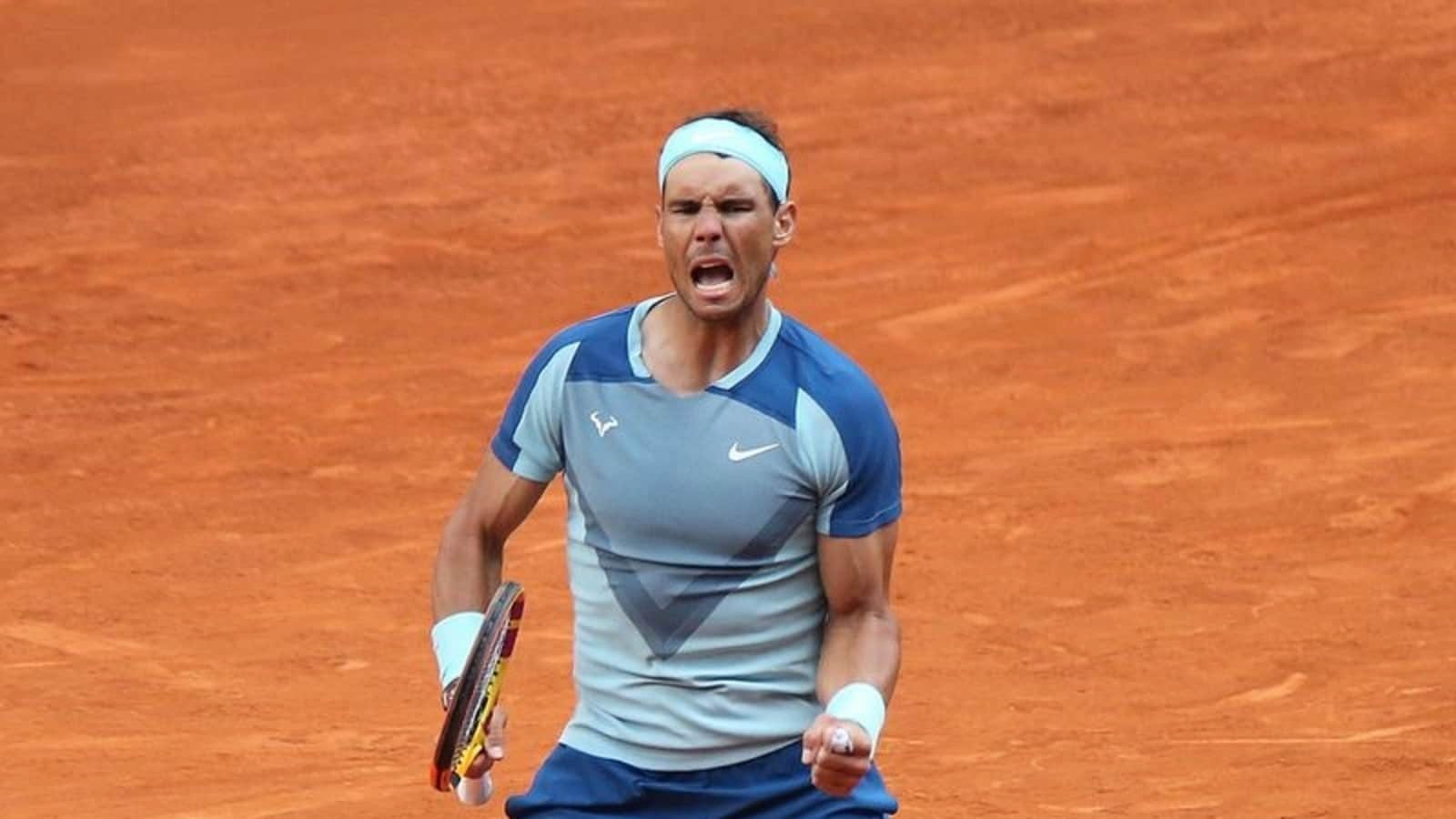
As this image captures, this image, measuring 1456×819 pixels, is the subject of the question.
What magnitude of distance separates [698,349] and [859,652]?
60 cm

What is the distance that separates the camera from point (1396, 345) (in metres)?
14.1

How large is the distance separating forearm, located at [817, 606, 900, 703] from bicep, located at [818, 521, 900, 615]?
0.7 inches

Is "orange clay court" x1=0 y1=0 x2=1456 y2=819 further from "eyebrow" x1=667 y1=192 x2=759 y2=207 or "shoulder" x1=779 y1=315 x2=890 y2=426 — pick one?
"eyebrow" x1=667 y1=192 x2=759 y2=207

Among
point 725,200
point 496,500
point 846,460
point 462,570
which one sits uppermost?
point 725,200

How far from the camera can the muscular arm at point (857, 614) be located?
4906 millimetres

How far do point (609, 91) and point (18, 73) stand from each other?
3976 mm

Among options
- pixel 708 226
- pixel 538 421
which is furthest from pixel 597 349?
pixel 708 226

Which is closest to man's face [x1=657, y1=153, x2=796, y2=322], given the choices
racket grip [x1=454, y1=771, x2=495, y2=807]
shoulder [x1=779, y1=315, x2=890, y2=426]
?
shoulder [x1=779, y1=315, x2=890, y2=426]

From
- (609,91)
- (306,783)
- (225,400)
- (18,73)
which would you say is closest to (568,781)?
(306,783)

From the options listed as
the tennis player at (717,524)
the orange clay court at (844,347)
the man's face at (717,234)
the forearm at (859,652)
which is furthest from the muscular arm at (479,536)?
the orange clay court at (844,347)

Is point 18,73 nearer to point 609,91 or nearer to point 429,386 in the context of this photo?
point 609,91

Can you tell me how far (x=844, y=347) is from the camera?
14.2 m

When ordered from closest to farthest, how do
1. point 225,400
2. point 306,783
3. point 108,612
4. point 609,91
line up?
point 306,783, point 108,612, point 225,400, point 609,91

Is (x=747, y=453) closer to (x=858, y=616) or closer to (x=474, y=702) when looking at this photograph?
(x=858, y=616)
